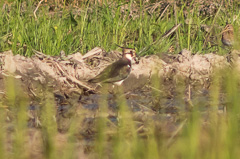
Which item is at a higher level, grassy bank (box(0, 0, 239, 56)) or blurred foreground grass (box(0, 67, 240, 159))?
grassy bank (box(0, 0, 239, 56))

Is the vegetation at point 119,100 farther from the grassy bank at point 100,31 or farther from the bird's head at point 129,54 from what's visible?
the bird's head at point 129,54

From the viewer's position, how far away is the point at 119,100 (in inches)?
187

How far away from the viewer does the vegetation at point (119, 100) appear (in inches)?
146

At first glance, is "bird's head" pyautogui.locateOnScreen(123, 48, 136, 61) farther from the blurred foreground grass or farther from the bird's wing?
the blurred foreground grass

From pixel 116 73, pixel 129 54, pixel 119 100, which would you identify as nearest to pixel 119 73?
pixel 116 73

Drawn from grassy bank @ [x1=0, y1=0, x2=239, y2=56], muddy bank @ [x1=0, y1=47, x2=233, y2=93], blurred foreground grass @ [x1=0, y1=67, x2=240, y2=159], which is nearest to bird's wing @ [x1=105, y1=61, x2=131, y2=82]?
muddy bank @ [x1=0, y1=47, x2=233, y2=93]

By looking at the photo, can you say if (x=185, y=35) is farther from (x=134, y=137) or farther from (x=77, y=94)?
(x=134, y=137)

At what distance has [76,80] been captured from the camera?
21.4ft

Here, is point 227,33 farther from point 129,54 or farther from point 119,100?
point 119,100

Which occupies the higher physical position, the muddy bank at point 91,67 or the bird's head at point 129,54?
the bird's head at point 129,54

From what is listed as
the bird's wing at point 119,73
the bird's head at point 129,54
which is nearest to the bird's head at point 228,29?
the bird's head at point 129,54

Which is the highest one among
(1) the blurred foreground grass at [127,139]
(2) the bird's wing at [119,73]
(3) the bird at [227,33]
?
(3) the bird at [227,33]

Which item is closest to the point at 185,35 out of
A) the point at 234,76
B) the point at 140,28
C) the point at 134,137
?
the point at 140,28

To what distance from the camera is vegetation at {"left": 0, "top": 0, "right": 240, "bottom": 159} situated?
12.2 feet
